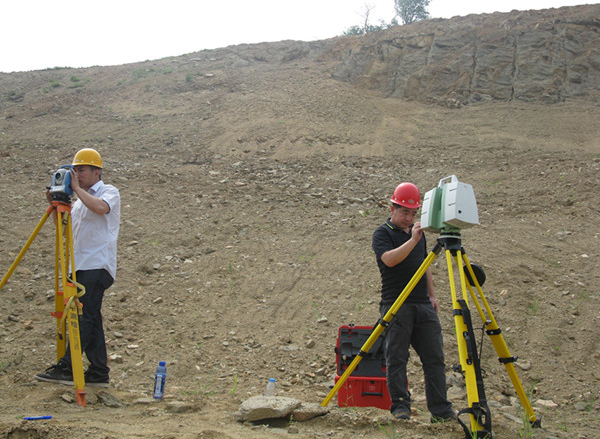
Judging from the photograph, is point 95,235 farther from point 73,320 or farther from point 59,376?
point 59,376

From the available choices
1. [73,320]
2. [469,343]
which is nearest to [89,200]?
[73,320]

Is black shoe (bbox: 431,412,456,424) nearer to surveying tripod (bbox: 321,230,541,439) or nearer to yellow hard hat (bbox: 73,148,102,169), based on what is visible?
surveying tripod (bbox: 321,230,541,439)

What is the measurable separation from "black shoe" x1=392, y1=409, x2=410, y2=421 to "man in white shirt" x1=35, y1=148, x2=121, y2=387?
2.16 metres

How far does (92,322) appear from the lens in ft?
12.3

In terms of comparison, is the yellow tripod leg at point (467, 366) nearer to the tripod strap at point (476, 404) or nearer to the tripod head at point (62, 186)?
the tripod strap at point (476, 404)

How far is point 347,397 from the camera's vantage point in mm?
3859

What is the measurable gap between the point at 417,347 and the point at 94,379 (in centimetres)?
242

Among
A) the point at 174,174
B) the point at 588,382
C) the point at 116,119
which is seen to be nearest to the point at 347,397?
the point at 588,382

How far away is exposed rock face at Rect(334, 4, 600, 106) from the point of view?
1670cm

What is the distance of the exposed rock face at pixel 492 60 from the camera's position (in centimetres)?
1670

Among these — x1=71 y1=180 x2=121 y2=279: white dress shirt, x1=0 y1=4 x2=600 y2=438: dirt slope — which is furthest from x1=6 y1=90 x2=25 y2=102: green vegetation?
x1=71 y1=180 x2=121 y2=279: white dress shirt

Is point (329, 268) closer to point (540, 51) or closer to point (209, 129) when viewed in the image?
point (209, 129)

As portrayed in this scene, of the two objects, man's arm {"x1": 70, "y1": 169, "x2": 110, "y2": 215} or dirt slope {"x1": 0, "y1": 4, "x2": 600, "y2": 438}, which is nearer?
man's arm {"x1": 70, "y1": 169, "x2": 110, "y2": 215}

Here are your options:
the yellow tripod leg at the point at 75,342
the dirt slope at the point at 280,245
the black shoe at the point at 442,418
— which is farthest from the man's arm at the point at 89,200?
the black shoe at the point at 442,418
